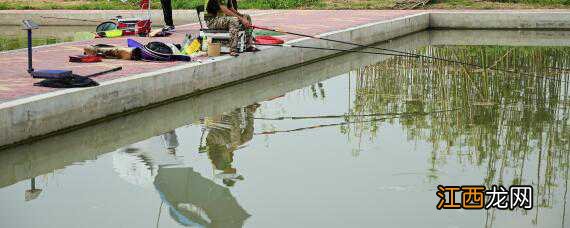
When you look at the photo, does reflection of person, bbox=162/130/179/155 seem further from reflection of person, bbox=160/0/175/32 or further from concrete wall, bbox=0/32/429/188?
reflection of person, bbox=160/0/175/32

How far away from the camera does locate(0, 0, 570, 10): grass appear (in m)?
25.8

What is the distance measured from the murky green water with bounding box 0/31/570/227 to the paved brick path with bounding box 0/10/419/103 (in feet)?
2.72

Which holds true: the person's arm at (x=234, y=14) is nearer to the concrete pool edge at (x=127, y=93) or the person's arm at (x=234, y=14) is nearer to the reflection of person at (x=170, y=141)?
the concrete pool edge at (x=127, y=93)

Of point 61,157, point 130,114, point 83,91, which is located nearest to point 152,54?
point 130,114

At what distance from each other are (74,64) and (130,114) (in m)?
2.15

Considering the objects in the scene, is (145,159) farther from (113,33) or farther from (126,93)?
(113,33)

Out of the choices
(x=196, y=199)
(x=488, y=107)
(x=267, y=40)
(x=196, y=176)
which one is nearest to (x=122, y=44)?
(x=267, y=40)

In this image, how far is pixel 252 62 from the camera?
15.5 meters

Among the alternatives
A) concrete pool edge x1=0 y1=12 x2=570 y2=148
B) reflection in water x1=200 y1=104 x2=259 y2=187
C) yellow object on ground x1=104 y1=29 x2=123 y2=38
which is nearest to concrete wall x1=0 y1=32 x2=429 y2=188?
concrete pool edge x1=0 y1=12 x2=570 y2=148

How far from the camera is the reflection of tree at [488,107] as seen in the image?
31.9 ft

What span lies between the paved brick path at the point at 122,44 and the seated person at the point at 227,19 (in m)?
1.13

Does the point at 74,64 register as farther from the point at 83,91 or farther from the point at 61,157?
the point at 61,157

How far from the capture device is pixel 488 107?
12766mm

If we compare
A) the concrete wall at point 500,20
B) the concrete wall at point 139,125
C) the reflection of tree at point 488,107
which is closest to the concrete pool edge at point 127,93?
the concrete wall at point 139,125
